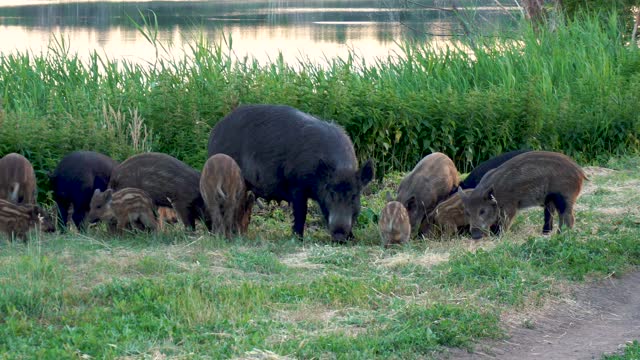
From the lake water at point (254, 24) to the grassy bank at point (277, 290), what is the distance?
8.13m

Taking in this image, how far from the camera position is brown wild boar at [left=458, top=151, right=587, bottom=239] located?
27.2ft

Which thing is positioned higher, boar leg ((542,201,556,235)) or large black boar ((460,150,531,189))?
large black boar ((460,150,531,189))

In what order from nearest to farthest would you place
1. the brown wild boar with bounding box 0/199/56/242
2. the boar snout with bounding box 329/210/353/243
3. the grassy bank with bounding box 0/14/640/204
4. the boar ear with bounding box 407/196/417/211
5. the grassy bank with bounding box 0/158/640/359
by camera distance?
1. the grassy bank with bounding box 0/158/640/359
2. the brown wild boar with bounding box 0/199/56/242
3. the boar snout with bounding box 329/210/353/243
4. the boar ear with bounding box 407/196/417/211
5. the grassy bank with bounding box 0/14/640/204

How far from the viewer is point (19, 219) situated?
8102mm

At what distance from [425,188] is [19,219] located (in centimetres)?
335

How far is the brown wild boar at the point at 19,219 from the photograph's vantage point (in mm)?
8039

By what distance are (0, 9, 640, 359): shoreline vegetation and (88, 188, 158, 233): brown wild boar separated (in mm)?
229

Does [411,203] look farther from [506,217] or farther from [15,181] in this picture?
[15,181]

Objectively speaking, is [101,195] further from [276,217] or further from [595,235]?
[595,235]

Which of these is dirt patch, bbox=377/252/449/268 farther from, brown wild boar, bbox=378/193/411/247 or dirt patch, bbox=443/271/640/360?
dirt patch, bbox=443/271/640/360

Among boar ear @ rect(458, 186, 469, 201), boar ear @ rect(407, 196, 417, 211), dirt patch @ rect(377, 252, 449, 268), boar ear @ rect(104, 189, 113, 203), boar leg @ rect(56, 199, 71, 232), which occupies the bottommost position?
boar leg @ rect(56, 199, 71, 232)

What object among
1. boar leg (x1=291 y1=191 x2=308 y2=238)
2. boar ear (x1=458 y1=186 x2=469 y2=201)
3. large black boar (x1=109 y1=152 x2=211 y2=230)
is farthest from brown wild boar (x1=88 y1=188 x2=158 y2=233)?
boar ear (x1=458 y1=186 x2=469 y2=201)

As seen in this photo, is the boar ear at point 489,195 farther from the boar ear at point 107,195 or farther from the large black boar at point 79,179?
the large black boar at point 79,179

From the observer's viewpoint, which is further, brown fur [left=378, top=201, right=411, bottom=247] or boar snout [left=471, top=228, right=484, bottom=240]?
boar snout [left=471, top=228, right=484, bottom=240]
